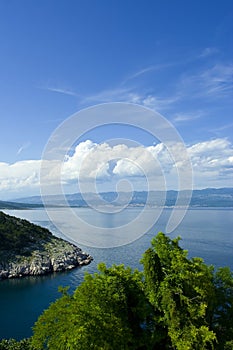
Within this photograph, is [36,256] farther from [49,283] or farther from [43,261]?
[49,283]

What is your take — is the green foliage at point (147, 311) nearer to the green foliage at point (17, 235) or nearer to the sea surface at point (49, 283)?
the sea surface at point (49, 283)

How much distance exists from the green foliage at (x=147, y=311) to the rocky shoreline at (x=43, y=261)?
4854 centimetres

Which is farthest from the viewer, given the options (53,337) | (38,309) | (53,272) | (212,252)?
(212,252)

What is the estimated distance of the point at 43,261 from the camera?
246 feet

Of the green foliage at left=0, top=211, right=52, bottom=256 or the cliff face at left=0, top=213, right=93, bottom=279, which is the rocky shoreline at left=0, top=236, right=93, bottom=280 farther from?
the green foliage at left=0, top=211, right=52, bottom=256


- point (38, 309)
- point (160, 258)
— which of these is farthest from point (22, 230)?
point (160, 258)

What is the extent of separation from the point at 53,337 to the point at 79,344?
323cm

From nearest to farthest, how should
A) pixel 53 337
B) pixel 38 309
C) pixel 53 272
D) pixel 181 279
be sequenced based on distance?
pixel 53 337 → pixel 181 279 → pixel 38 309 → pixel 53 272

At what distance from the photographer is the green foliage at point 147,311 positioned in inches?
864

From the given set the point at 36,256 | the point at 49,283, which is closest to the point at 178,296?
the point at 49,283

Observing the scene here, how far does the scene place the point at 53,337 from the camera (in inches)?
901

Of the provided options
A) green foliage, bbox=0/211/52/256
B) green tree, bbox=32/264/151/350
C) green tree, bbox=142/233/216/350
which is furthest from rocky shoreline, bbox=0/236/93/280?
green tree, bbox=142/233/216/350

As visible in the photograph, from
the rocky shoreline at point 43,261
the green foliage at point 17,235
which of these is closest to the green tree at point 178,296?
the rocky shoreline at point 43,261

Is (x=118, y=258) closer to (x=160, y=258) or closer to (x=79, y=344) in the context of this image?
(x=160, y=258)
